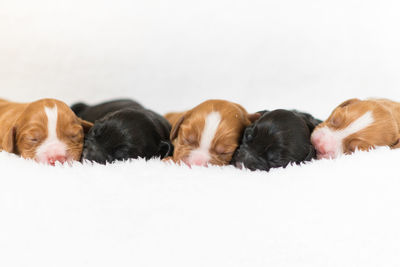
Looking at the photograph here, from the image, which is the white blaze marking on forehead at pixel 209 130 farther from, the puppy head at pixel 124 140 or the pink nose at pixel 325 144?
the pink nose at pixel 325 144

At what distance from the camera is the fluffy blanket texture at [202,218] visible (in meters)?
1.66

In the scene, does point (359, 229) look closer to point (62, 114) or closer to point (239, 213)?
point (239, 213)

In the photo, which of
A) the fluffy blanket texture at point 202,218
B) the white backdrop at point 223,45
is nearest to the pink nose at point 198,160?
the fluffy blanket texture at point 202,218

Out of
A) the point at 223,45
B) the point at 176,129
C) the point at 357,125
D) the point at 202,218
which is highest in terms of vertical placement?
the point at 223,45

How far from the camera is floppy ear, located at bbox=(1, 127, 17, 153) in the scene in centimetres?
248

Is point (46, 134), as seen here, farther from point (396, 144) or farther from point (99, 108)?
point (396, 144)

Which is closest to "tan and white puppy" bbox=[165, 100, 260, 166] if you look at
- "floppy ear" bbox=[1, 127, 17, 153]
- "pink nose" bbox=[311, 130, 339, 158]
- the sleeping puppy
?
"pink nose" bbox=[311, 130, 339, 158]

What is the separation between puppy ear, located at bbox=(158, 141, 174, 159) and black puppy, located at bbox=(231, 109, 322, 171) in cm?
41

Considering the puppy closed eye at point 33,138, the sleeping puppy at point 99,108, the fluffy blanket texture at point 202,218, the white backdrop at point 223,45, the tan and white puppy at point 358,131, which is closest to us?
the fluffy blanket texture at point 202,218

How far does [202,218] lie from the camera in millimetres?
1736

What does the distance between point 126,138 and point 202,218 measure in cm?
87

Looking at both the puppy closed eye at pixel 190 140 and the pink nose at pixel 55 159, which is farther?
the puppy closed eye at pixel 190 140

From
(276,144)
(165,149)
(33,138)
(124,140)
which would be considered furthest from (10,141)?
(276,144)

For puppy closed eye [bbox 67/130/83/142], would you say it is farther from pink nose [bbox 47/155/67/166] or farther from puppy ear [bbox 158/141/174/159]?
puppy ear [bbox 158/141/174/159]
